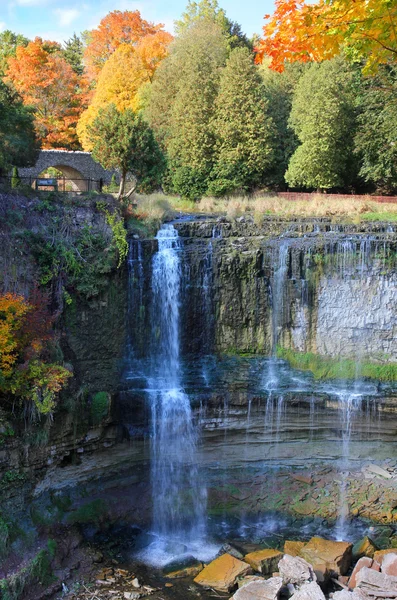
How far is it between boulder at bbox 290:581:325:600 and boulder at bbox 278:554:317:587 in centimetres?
28

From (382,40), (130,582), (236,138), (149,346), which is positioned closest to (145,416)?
(149,346)

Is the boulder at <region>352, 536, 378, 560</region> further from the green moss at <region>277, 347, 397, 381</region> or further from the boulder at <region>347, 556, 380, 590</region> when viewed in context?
the green moss at <region>277, 347, 397, 381</region>

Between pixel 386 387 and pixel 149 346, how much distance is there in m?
7.58

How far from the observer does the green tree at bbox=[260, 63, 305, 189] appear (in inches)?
1150

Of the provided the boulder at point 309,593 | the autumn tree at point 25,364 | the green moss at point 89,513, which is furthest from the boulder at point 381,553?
the autumn tree at point 25,364

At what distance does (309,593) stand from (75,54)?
44.4 meters

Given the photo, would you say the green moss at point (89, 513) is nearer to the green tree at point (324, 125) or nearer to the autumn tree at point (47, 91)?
the green tree at point (324, 125)

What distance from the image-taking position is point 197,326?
63.1ft

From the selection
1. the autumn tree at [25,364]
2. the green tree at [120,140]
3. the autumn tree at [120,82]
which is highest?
the autumn tree at [120,82]

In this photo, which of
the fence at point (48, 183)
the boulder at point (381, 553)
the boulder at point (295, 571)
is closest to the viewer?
the boulder at point (295, 571)

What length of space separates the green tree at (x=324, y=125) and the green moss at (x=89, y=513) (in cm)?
1784

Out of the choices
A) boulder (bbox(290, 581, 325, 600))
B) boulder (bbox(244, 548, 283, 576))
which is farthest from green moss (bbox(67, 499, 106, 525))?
boulder (bbox(290, 581, 325, 600))

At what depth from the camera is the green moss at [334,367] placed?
18453 mm

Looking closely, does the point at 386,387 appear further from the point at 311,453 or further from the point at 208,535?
the point at 208,535
